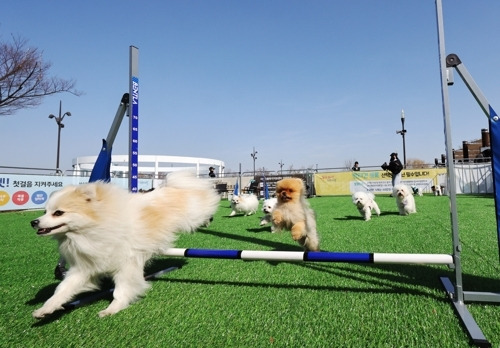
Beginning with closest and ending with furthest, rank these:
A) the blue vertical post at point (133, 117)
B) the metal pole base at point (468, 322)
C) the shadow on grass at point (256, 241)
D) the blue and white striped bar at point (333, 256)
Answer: the metal pole base at point (468, 322)
the blue and white striped bar at point (333, 256)
the blue vertical post at point (133, 117)
the shadow on grass at point (256, 241)

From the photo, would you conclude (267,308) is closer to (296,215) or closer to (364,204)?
(296,215)

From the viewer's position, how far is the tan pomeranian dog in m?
3.73

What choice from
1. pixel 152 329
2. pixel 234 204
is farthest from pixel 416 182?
pixel 152 329

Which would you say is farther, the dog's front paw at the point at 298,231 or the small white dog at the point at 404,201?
the small white dog at the point at 404,201

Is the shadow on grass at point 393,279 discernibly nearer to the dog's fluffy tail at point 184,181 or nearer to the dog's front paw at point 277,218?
the dog's front paw at point 277,218

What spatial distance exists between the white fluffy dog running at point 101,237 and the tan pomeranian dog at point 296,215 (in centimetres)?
174

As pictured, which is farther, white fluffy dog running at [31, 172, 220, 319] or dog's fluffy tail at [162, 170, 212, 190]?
dog's fluffy tail at [162, 170, 212, 190]

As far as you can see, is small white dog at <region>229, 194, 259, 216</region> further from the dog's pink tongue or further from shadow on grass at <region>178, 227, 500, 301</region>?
the dog's pink tongue

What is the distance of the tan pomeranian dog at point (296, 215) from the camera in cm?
373

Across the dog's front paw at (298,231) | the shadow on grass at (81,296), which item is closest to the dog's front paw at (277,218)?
the dog's front paw at (298,231)

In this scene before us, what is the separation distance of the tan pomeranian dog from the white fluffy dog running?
1741 mm

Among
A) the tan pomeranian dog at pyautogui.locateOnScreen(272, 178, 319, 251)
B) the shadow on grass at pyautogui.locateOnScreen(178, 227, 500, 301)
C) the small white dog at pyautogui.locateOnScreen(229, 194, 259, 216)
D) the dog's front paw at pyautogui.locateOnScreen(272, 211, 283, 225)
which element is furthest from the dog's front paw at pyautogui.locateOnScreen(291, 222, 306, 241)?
the small white dog at pyautogui.locateOnScreen(229, 194, 259, 216)

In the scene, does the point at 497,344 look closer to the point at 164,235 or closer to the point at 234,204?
the point at 164,235

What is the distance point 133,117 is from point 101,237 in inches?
72.7
